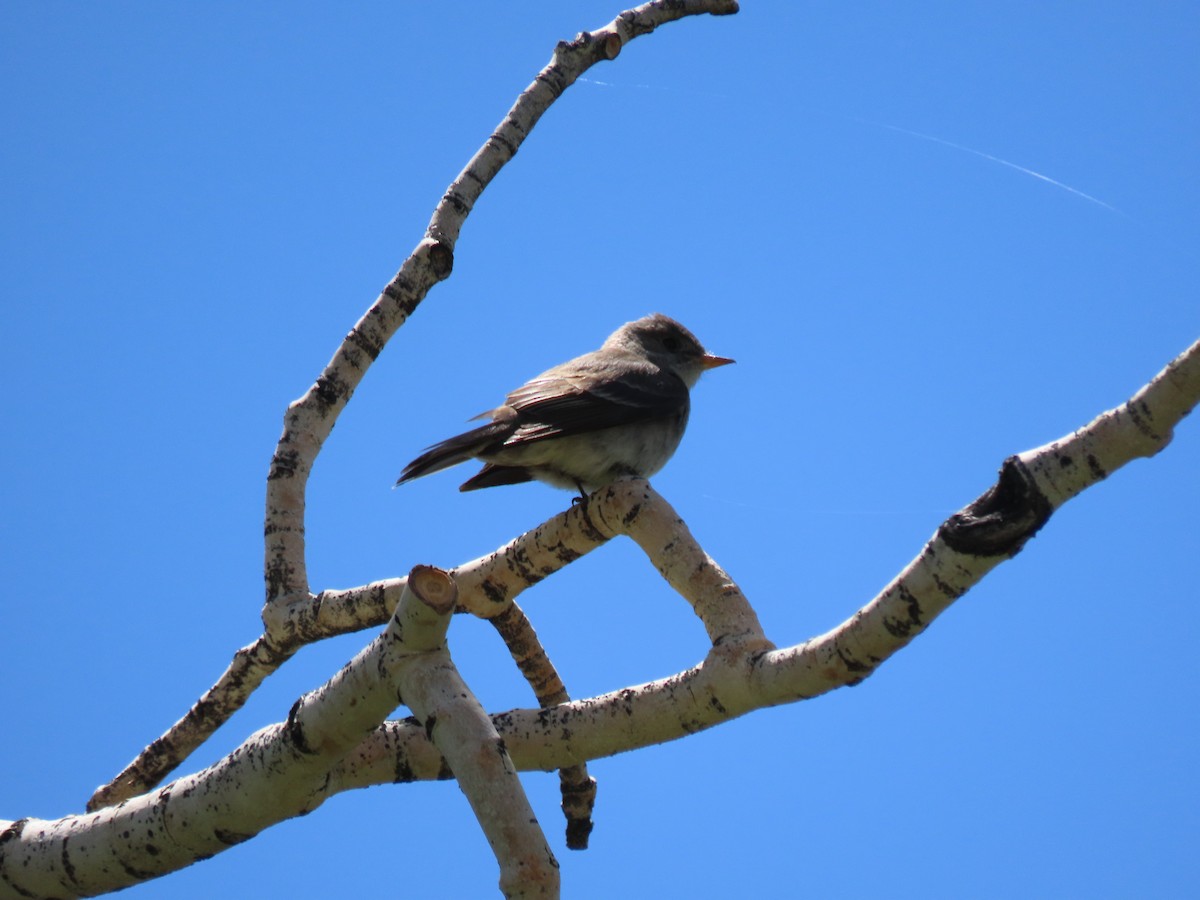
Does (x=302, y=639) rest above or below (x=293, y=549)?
below

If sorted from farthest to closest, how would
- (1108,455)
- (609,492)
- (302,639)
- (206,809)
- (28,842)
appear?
(302,639) < (609,492) < (28,842) < (206,809) < (1108,455)

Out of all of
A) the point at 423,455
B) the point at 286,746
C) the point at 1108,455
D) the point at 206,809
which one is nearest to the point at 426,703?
the point at 286,746

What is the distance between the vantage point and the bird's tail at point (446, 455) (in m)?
5.33

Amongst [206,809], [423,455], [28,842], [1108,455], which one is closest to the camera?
[1108,455]

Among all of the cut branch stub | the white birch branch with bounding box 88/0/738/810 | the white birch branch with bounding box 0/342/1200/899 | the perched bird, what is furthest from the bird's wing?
the cut branch stub

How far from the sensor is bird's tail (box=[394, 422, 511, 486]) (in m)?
5.33

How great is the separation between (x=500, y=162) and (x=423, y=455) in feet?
4.62

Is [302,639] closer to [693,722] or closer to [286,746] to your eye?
[286,746]

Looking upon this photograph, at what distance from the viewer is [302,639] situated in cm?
471

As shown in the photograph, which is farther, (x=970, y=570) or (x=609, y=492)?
(x=609, y=492)

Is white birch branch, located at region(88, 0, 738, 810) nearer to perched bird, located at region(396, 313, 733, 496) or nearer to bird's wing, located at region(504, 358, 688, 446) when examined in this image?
perched bird, located at region(396, 313, 733, 496)

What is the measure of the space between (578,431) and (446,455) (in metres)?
0.65

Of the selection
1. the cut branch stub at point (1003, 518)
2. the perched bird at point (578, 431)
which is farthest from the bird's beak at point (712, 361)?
the cut branch stub at point (1003, 518)

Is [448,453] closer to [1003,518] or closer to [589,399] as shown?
[589,399]
